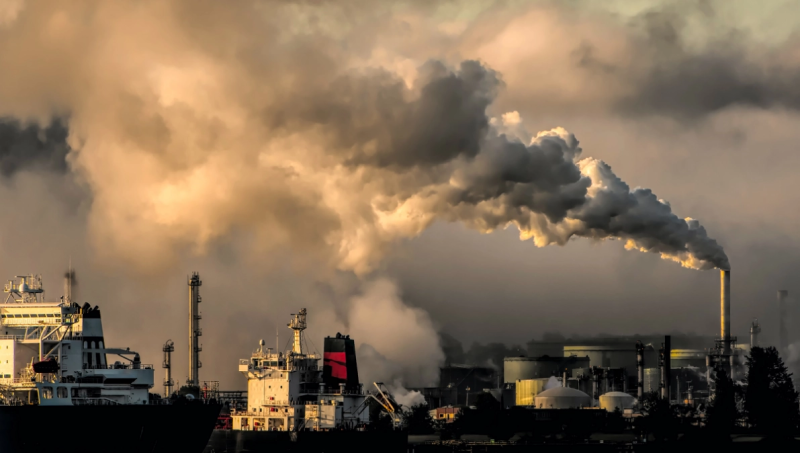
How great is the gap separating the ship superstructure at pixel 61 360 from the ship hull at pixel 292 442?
26.1 metres

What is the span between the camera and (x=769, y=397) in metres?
138

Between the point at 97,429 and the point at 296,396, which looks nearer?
the point at 97,429

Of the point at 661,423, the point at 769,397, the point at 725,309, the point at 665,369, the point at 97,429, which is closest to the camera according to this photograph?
the point at 97,429

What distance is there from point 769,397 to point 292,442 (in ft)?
179

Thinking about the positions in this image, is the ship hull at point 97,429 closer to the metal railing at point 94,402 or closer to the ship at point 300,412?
the metal railing at point 94,402

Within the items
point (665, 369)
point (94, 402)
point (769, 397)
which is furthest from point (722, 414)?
point (94, 402)

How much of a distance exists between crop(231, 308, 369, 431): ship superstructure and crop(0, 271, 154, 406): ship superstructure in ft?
96.6

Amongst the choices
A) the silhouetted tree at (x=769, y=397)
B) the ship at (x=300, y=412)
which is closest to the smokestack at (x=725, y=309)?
the silhouetted tree at (x=769, y=397)

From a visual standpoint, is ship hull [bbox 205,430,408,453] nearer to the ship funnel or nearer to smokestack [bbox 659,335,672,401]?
the ship funnel

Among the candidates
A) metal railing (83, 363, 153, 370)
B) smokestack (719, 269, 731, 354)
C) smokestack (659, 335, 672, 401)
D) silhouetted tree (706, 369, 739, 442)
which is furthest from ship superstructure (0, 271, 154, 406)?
smokestack (659, 335, 672, 401)

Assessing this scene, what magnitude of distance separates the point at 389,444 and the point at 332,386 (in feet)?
35.7

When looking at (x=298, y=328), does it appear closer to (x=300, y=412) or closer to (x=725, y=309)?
(x=300, y=412)

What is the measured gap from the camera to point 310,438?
127688 mm

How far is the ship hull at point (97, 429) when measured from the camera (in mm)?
93188
